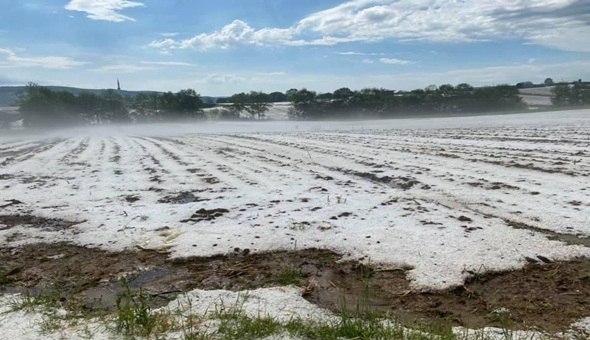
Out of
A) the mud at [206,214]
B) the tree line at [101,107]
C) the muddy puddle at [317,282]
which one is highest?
the tree line at [101,107]

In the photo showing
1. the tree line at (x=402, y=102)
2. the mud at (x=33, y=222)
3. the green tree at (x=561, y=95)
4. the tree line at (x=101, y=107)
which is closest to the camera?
the mud at (x=33, y=222)

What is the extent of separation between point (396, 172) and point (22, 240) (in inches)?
251

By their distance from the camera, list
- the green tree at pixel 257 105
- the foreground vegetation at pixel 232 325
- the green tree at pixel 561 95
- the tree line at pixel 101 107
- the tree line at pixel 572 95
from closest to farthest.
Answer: the foreground vegetation at pixel 232 325, the tree line at pixel 572 95, the green tree at pixel 561 95, the tree line at pixel 101 107, the green tree at pixel 257 105

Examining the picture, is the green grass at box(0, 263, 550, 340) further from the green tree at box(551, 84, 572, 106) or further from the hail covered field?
the green tree at box(551, 84, 572, 106)

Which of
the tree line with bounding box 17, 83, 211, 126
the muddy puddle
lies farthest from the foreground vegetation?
the tree line with bounding box 17, 83, 211, 126

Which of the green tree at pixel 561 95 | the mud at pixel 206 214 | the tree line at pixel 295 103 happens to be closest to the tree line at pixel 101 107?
the tree line at pixel 295 103

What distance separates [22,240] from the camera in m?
5.00

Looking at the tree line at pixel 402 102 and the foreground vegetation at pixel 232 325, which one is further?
the tree line at pixel 402 102

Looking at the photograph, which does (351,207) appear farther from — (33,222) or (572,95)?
(572,95)

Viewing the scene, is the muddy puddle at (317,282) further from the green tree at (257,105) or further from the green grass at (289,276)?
the green tree at (257,105)

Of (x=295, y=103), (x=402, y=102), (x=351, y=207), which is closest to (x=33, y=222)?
(x=351, y=207)

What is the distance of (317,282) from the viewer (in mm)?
3719

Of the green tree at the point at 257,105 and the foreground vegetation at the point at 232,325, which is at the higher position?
the green tree at the point at 257,105

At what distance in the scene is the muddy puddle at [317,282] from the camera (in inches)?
123
